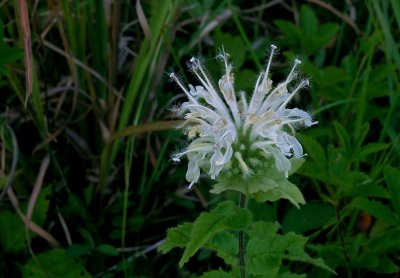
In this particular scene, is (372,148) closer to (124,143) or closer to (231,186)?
(231,186)

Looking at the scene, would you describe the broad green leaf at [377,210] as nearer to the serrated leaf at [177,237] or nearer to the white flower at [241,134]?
the white flower at [241,134]

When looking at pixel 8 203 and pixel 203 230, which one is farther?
pixel 8 203

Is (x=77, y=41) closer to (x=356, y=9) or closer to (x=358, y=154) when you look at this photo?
(x=358, y=154)

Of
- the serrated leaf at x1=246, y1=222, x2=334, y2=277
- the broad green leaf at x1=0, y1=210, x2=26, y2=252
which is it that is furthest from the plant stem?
the broad green leaf at x1=0, y1=210, x2=26, y2=252

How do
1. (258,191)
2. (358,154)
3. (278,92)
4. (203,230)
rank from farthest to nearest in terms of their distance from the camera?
(358,154) < (278,92) < (258,191) < (203,230)

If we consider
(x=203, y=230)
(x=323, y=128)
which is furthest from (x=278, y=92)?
(x=323, y=128)

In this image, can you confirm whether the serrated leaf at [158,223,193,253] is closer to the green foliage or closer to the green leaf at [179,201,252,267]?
the green foliage
